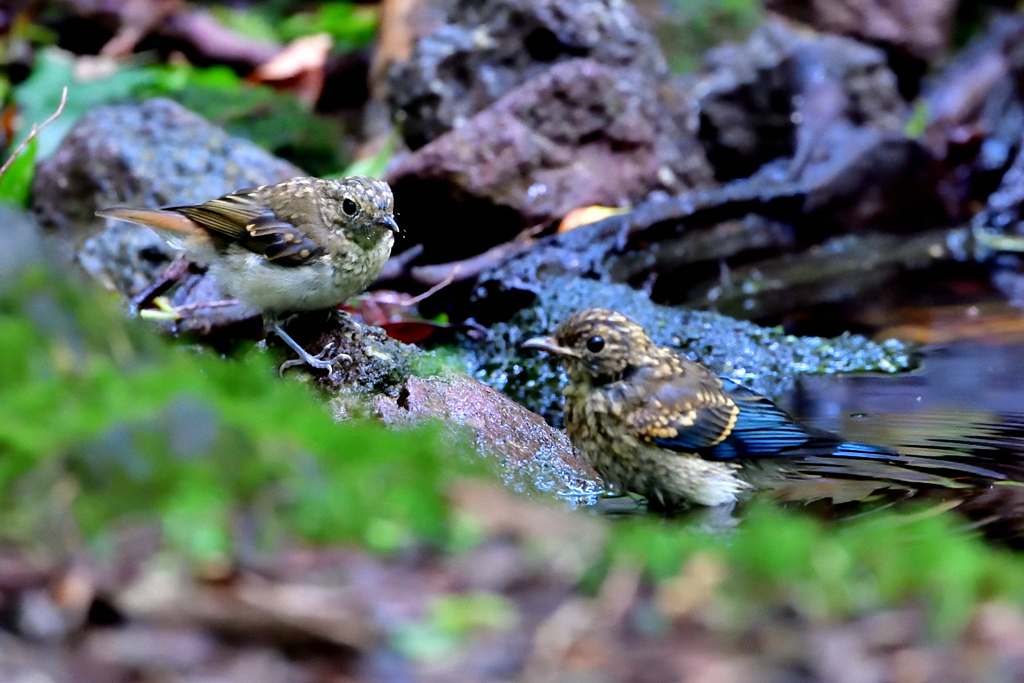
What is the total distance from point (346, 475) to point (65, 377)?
713mm

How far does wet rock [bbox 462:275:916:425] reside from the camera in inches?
255

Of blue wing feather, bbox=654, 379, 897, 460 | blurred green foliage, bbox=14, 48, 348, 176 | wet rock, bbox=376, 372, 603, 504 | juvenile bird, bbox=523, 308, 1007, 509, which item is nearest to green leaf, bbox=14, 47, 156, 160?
blurred green foliage, bbox=14, 48, 348, 176

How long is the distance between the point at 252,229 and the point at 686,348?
2.64 metres

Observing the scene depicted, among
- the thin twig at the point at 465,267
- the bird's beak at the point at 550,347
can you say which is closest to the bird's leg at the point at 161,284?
the thin twig at the point at 465,267

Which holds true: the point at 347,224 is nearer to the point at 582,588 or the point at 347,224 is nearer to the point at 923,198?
the point at 582,588

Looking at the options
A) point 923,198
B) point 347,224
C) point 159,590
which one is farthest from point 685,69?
point 159,590

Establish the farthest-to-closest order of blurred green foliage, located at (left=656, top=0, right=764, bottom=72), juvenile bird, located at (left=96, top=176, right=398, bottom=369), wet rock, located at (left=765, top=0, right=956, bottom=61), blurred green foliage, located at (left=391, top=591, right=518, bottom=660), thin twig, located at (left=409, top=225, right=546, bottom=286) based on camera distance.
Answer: wet rock, located at (left=765, top=0, right=956, bottom=61)
blurred green foliage, located at (left=656, top=0, right=764, bottom=72)
thin twig, located at (left=409, top=225, right=546, bottom=286)
juvenile bird, located at (left=96, top=176, right=398, bottom=369)
blurred green foliage, located at (left=391, top=591, right=518, bottom=660)

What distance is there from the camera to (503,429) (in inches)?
202

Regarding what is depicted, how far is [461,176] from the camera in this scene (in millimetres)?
7703

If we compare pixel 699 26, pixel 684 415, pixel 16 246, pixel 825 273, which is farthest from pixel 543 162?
pixel 16 246

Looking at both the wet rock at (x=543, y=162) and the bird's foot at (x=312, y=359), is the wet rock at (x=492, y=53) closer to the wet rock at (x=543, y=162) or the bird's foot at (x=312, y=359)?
the wet rock at (x=543, y=162)

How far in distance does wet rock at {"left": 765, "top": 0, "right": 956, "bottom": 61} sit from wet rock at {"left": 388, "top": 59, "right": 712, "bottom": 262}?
137 inches

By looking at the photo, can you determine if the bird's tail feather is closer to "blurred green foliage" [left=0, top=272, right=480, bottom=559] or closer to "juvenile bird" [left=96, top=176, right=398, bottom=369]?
"juvenile bird" [left=96, top=176, right=398, bottom=369]

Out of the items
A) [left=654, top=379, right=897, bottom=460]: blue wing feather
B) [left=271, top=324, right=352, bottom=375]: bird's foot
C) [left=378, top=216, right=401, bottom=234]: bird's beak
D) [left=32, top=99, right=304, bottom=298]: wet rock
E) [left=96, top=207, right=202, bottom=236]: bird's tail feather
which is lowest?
[left=32, top=99, right=304, bottom=298]: wet rock
